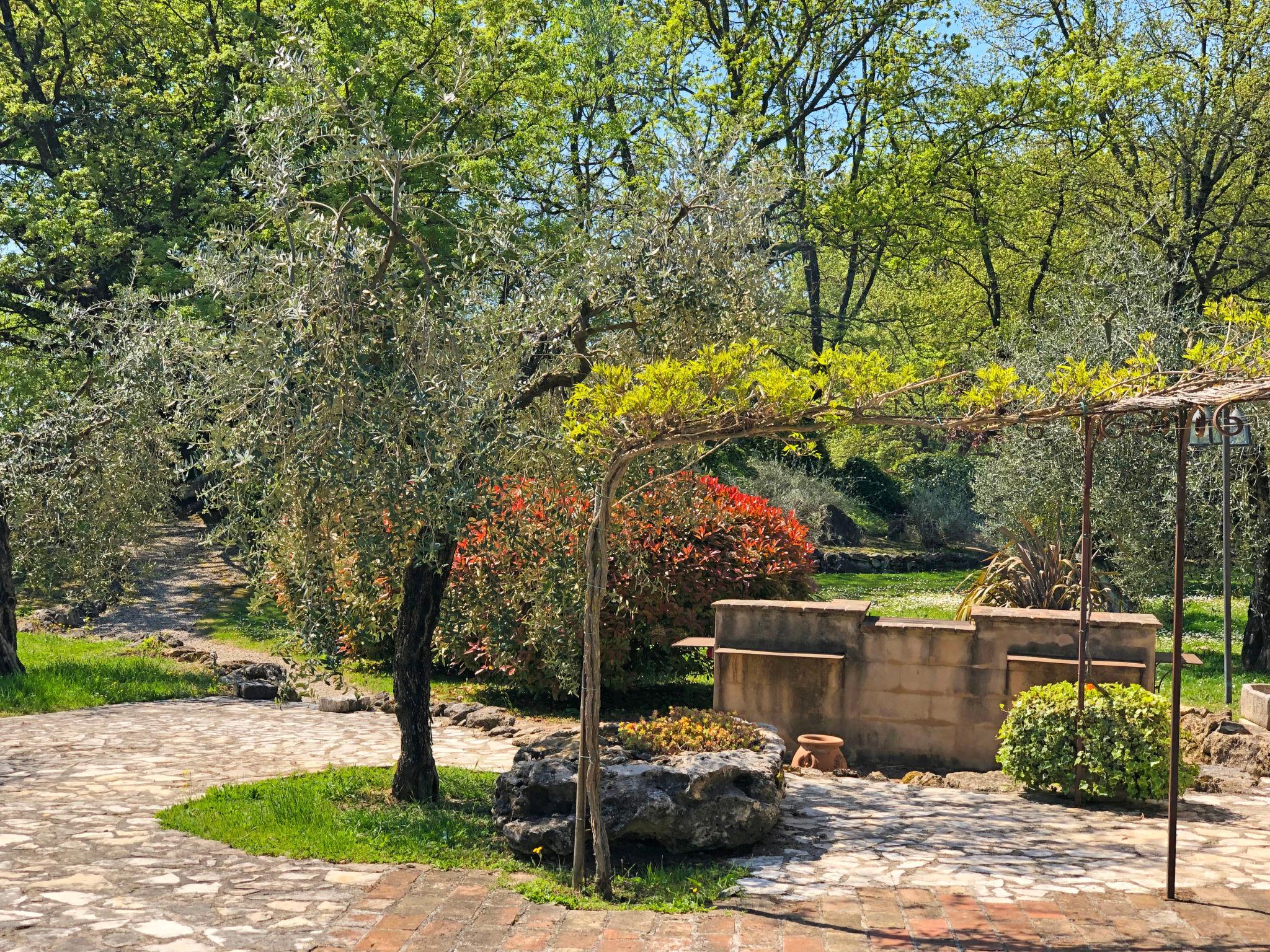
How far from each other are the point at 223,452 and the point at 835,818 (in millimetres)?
4552

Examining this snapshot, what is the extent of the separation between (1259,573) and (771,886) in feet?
37.7

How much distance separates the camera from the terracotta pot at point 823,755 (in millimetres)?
9203

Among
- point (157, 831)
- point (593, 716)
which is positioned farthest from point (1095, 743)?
point (157, 831)

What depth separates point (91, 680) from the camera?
12.1 metres

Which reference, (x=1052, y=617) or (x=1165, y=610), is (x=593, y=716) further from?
(x=1165, y=610)

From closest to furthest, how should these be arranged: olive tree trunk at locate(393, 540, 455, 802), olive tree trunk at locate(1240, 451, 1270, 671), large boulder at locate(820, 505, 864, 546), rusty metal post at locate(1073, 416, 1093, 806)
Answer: rusty metal post at locate(1073, 416, 1093, 806)
olive tree trunk at locate(393, 540, 455, 802)
olive tree trunk at locate(1240, 451, 1270, 671)
large boulder at locate(820, 505, 864, 546)

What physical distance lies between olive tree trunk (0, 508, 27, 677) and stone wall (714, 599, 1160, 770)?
766 cm

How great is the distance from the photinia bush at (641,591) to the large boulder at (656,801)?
6.15ft

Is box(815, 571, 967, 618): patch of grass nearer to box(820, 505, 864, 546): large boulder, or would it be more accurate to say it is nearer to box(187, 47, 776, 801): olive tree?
box(820, 505, 864, 546): large boulder

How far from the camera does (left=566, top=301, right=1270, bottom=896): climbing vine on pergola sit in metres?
5.54

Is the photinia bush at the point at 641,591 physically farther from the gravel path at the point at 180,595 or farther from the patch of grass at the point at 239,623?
the gravel path at the point at 180,595

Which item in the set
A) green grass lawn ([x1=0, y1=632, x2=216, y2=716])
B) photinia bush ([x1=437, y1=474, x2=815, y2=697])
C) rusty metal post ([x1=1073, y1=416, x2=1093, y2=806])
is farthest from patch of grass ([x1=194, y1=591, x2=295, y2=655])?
rusty metal post ([x1=1073, y1=416, x2=1093, y2=806])

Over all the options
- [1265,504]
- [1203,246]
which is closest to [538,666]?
[1265,504]

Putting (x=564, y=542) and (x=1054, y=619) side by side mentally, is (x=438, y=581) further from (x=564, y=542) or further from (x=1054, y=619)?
(x=1054, y=619)
